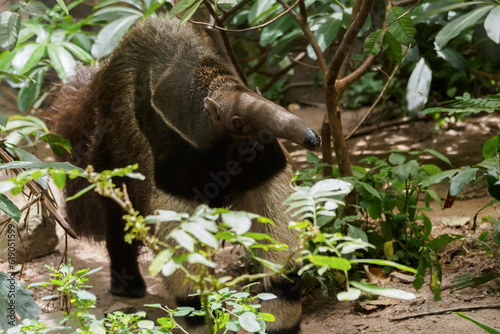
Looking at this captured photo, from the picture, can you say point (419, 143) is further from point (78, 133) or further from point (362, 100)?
point (78, 133)

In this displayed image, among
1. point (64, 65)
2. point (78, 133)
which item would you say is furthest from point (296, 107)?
point (78, 133)

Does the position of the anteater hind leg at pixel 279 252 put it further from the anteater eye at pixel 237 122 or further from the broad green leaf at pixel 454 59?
the broad green leaf at pixel 454 59

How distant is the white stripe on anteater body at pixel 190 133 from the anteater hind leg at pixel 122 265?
64 centimetres

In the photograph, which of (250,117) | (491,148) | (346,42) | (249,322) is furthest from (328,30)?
(249,322)

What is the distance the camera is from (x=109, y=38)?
5.00 meters

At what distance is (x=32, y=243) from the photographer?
485cm

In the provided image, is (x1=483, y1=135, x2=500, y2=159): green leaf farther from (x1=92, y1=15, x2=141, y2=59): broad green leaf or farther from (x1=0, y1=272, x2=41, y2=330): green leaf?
(x1=92, y1=15, x2=141, y2=59): broad green leaf

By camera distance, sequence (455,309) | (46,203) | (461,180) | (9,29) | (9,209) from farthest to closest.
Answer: (455,309), (461,180), (9,29), (46,203), (9,209)

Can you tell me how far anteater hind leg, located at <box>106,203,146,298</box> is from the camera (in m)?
4.39

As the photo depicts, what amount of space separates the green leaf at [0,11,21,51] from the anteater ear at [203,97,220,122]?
1032 mm

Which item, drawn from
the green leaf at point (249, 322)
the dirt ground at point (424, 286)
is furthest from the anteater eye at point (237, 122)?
the dirt ground at point (424, 286)

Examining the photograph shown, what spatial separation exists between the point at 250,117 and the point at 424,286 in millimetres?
1771

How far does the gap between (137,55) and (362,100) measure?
249 inches

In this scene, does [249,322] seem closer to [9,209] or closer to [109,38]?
[9,209]
